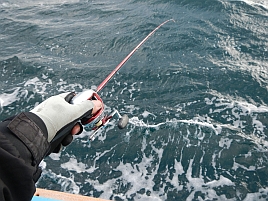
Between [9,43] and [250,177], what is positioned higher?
[9,43]

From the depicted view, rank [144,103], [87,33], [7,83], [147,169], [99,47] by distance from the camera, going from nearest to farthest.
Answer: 1. [147,169]
2. [144,103]
3. [7,83]
4. [99,47]
5. [87,33]

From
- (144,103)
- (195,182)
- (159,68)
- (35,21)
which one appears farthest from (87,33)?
(195,182)

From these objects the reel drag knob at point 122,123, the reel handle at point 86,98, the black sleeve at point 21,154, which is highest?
the black sleeve at point 21,154

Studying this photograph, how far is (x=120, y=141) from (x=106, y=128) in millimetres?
400

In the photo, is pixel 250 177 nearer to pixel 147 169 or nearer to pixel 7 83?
pixel 147 169

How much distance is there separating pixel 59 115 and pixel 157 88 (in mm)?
3939

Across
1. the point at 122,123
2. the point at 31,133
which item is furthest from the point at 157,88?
the point at 31,133

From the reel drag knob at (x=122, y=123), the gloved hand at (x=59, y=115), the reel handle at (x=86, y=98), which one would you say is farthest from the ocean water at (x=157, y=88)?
the gloved hand at (x=59, y=115)

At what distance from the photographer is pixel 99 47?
750 cm

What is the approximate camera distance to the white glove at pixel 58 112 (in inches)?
78.6

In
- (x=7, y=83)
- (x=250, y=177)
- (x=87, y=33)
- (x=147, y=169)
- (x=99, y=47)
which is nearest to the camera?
(x=250, y=177)

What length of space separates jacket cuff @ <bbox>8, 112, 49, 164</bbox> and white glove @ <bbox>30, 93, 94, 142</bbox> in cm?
10

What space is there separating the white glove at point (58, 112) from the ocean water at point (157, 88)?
2.16m

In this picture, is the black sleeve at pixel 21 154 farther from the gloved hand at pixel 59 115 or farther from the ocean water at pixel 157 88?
the ocean water at pixel 157 88
